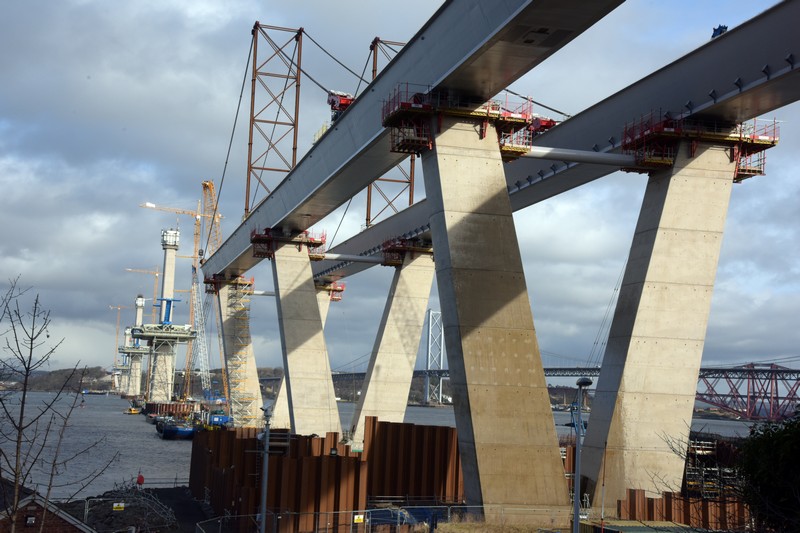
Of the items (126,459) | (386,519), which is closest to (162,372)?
(126,459)

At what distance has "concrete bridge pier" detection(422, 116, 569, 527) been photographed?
84.3ft

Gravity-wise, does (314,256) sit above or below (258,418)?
above

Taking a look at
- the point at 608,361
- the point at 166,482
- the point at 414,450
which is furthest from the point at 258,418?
the point at 608,361

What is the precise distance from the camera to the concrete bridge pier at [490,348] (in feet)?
84.3

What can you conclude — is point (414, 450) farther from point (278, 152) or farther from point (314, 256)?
point (278, 152)

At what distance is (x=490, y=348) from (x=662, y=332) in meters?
7.01

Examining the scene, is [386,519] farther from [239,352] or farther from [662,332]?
[239,352]

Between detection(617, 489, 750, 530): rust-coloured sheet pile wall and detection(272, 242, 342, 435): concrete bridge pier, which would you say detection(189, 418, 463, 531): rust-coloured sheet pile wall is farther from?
detection(617, 489, 750, 530): rust-coloured sheet pile wall

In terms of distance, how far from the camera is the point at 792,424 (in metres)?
15.9

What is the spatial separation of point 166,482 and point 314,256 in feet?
53.3

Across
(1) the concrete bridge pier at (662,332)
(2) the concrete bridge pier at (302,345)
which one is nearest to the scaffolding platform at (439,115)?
(1) the concrete bridge pier at (662,332)

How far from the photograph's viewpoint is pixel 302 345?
54.8 meters

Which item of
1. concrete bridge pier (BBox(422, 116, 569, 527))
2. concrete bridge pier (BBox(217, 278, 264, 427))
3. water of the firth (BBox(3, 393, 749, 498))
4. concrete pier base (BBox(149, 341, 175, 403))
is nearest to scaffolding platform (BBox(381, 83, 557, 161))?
concrete bridge pier (BBox(422, 116, 569, 527))

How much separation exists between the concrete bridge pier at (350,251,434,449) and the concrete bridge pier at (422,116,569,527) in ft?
93.2
